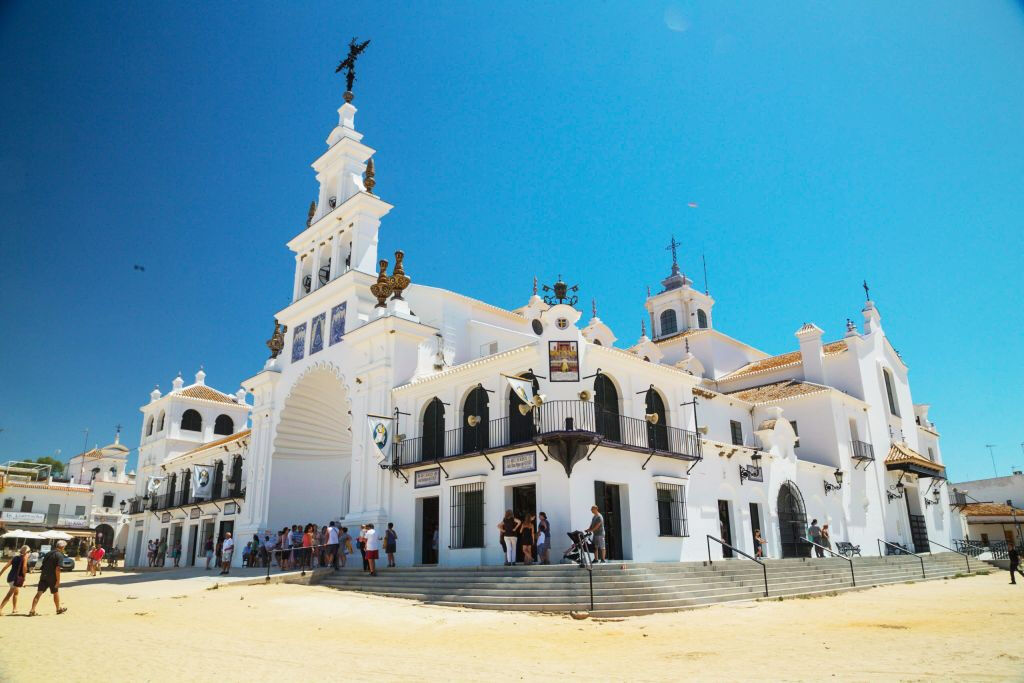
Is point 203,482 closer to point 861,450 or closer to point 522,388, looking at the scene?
point 522,388

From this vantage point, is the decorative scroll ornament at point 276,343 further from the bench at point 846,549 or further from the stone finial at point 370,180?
the bench at point 846,549

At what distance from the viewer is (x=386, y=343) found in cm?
2253

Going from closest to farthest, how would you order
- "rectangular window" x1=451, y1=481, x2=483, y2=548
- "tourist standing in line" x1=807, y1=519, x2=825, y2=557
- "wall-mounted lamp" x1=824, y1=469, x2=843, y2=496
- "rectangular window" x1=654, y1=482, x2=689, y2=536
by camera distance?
"rectangular window" x1=451, y1=481, x2=483, y2=548, "rectangular window" x1=654, y1=482, x2=689, y2=536, "tourist standing in line" x1=807, y1=519, x2=825, y2=557, "wall-mounted lamp" x1=824, y1=469, x2=843, y2=496

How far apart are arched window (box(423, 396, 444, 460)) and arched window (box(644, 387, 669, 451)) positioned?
6323mm

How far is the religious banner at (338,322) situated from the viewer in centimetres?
2516

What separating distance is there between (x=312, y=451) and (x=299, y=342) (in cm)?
450

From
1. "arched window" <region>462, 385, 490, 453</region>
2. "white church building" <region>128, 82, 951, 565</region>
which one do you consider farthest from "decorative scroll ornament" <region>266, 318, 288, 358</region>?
"arched window" <region>462, 385, 490, 453</region>

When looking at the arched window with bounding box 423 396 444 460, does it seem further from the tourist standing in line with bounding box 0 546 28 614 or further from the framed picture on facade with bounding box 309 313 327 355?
the tourist standing in line with bounding box 0 546 28 614

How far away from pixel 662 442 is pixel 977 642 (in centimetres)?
1222

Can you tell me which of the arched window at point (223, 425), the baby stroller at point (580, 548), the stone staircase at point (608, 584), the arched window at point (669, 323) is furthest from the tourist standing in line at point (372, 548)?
the arched window at point (223, 425)

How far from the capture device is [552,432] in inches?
647

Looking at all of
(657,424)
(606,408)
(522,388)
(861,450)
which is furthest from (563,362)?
(861,450)

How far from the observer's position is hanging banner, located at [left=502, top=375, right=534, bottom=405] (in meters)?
16.9

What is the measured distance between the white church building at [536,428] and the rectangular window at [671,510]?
2.5 inches
